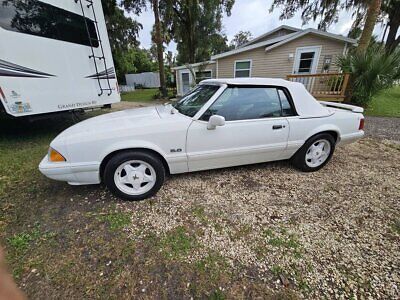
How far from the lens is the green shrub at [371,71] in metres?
7.07

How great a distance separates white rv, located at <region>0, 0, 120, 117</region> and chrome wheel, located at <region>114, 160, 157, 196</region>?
9.92ft

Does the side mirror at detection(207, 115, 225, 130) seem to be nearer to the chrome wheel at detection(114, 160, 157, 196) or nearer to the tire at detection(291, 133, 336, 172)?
the chrome wheel at detection(114, 160, 157, 196)

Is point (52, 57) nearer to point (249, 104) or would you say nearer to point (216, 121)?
point (216, 121)

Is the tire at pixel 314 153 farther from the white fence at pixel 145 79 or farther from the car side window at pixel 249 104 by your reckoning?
the white fence at pixel 145 79

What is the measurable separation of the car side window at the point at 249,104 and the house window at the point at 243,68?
1043 cm

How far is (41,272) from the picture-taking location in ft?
5.49

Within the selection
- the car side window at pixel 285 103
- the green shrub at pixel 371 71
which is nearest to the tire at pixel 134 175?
the car side window at pixel 285 103

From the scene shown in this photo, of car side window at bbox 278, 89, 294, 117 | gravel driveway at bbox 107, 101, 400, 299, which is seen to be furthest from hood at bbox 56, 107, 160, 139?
car side window at bbox 278, 89, 294, 117

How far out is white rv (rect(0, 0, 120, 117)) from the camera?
362cm

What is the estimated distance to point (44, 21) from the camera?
4047mm

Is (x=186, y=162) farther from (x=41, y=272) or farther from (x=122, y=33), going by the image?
(x=122, y=33)

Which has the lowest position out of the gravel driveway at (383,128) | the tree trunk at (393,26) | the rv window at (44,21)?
the gravel driveway at (383,128)

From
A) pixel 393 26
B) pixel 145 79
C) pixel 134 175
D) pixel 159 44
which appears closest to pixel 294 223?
pixel 134 175

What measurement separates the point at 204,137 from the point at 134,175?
103cm
